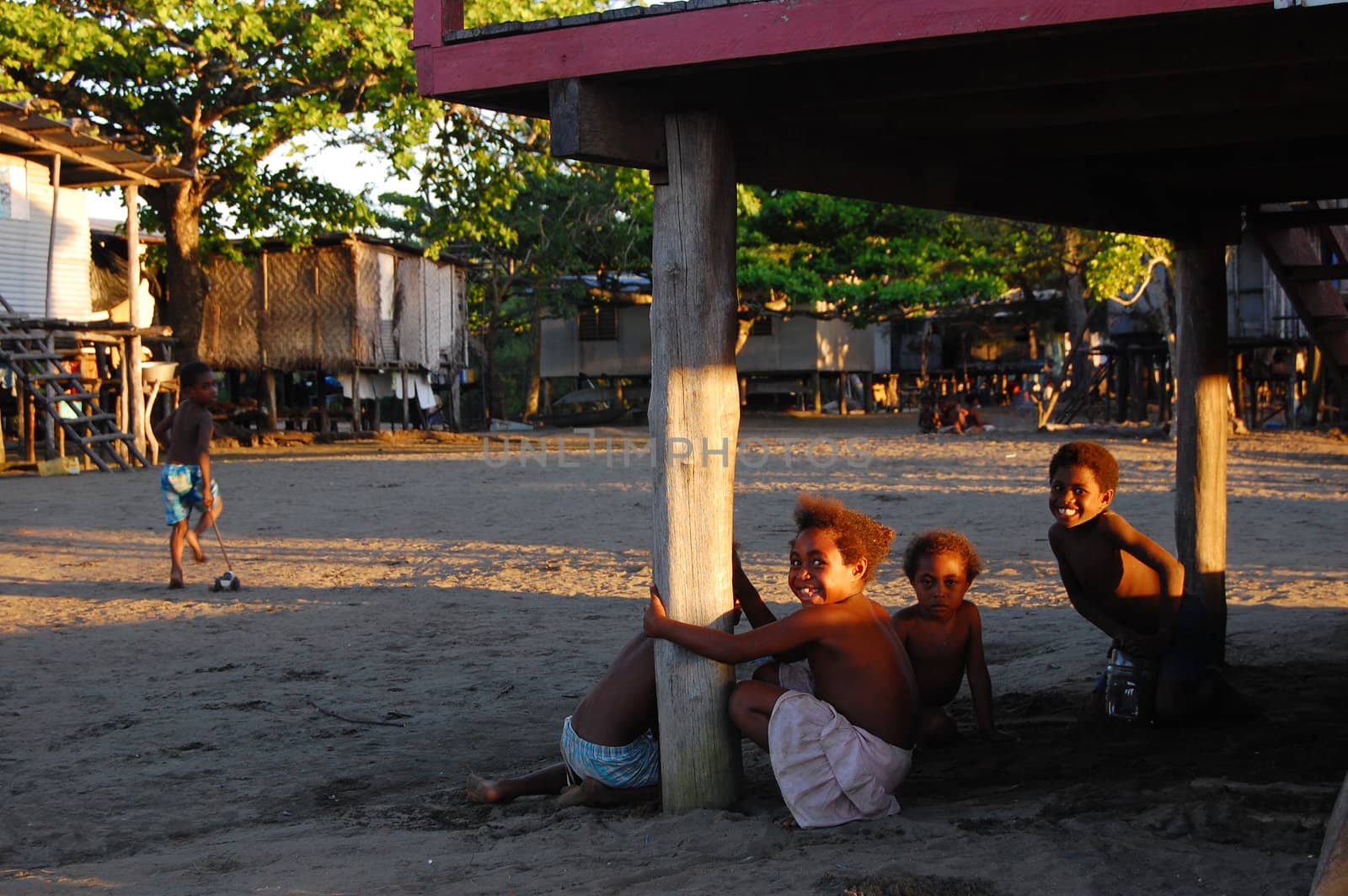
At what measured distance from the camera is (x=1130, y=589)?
5.30m

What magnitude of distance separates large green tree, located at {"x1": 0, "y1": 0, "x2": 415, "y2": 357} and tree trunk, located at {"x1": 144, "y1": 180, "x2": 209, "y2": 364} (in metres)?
0.02

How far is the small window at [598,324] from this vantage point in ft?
126

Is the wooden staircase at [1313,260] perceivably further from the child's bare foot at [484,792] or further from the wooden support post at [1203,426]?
the child's bare foot at [484,792]

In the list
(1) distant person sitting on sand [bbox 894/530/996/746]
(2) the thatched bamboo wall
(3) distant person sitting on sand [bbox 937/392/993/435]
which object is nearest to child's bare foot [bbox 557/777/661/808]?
(1) distant person sitting on sand [bbox 894/530/996/746]

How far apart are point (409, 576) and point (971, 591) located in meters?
4.23

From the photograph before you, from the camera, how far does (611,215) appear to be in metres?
32.1

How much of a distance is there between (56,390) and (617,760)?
16802mm

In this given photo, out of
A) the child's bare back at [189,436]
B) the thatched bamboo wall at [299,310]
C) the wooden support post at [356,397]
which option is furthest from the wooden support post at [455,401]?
the child's bare back at [189,436]

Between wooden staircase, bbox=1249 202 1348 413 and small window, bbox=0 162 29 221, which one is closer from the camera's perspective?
wooden staircase, bbox=1249 202 1348 413

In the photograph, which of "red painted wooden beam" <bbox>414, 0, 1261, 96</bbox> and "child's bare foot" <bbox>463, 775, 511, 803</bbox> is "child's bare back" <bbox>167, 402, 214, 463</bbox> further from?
"red painted wooden beam" <bbox>414, 0, 1261, 96</bbox>

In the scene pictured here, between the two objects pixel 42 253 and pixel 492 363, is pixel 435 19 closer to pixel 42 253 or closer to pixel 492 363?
pixel 42 253

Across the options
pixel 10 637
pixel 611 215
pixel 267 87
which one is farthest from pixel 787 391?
pixel 10 637

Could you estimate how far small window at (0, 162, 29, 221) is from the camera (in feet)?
65.0

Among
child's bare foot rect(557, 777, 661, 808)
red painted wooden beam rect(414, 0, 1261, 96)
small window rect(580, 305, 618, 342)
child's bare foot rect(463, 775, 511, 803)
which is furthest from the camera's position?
small window rect(580, 305, 618, 342)
